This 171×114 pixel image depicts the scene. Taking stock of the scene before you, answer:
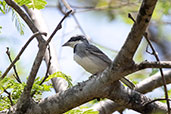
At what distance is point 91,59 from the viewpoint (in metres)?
4.40

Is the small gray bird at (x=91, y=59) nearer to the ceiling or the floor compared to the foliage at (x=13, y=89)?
nearer to the floor

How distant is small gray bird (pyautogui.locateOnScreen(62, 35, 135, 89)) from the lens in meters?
4.29

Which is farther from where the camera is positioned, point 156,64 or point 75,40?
point 75,40

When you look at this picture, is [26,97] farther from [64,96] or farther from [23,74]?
[23,74]

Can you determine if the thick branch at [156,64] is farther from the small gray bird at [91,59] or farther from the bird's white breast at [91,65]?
the bird's white breast at [91,65]

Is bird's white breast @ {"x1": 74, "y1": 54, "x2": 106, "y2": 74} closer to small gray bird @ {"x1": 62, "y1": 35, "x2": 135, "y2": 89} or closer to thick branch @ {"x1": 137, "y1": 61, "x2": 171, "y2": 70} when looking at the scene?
small gray bird @ {"x1": 62, "y1": 35, "x2": 135, "y2": 89}

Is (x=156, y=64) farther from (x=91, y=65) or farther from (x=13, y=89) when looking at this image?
(x=91, y=65)

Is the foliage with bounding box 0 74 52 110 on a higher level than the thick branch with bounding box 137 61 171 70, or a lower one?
higher

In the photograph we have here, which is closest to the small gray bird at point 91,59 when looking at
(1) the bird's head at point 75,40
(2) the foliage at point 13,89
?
(1) the bird's head at point 75,40

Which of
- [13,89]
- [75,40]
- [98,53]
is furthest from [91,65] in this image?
[13,89]

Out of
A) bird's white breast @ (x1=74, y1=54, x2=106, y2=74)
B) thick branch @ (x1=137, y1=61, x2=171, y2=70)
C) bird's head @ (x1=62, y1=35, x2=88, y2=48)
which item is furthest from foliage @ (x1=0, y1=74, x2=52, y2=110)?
bird's head @ (x1=62, y1=35, x2=88, y2=48)

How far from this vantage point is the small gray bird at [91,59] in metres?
4.29

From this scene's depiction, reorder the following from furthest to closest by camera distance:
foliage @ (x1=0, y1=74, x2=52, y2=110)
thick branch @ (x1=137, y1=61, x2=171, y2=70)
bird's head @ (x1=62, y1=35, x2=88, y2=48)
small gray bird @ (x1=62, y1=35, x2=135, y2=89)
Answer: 1. bird's head @ (x1=62, y1=35, x2=88, y2=48)
2. small gray bird @ (x1=62, y1=35, x2=135, y2=89)
3. foliage @ (x1=0, y1=74, x2=52, y2=110)
4. thick branch @ (x1=137, y1=61, x2=171, y2=70)

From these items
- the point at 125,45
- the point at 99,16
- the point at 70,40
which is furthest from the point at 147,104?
the point at 99,16
